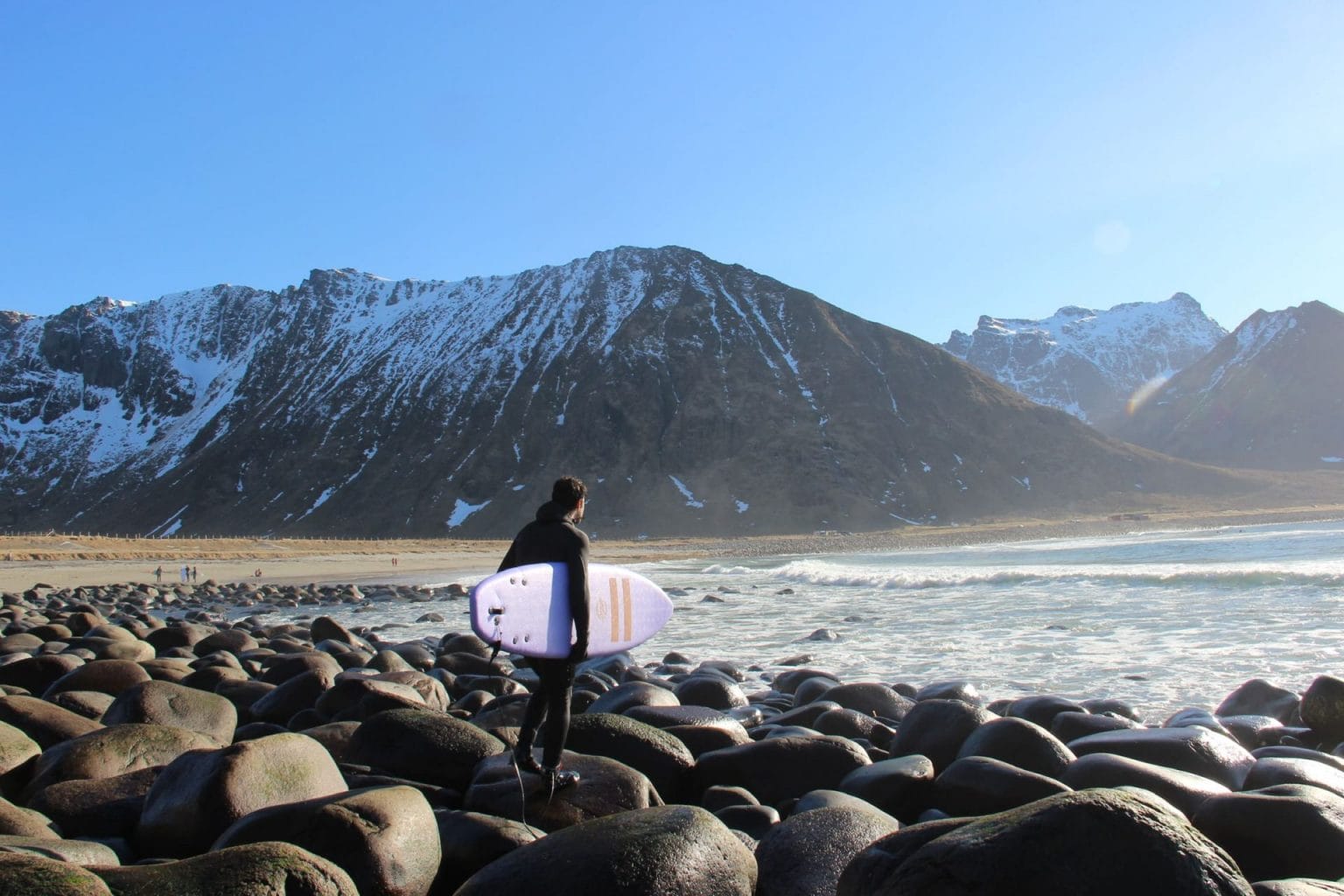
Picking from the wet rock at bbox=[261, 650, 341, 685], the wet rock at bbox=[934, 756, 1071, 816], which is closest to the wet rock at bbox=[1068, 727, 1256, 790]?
the wet rock at bbox=[934, 756, 1071, 816]

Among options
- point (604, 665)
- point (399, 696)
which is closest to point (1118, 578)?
point (604, 665)

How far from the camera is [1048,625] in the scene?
20.2 metres

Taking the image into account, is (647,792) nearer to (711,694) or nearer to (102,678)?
(711,694)

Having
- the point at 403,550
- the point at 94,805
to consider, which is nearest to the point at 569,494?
the point at 94,805

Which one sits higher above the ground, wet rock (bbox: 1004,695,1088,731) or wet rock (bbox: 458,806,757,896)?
wet rock (bbox: 458,806,757,896)

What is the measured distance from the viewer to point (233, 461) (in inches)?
6432

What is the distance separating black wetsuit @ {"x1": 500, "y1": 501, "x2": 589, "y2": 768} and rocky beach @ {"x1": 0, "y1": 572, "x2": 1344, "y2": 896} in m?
0.31

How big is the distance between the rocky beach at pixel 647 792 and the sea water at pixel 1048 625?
345cm

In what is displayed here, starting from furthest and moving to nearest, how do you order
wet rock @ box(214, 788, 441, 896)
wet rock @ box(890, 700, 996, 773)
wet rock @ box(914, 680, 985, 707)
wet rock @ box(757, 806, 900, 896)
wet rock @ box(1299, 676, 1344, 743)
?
wet rock @ box(914, 680, 985, 707)
wet rock @ box(1299, 676, 1344, 743)
wet rock @ box(890, 700, 996, 773)
wet rock @ box(757, 806, 900, 896)
wet rock @ box(214, 788, 441, 896)

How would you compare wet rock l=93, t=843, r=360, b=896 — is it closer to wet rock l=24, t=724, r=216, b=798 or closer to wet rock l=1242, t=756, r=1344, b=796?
wet rock l=24, t=724, r=216, b=798

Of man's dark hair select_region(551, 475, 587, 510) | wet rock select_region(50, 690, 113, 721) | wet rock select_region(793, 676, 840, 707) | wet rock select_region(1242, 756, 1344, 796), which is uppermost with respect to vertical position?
man's dark hair select_region(551, 475, 587, 510)

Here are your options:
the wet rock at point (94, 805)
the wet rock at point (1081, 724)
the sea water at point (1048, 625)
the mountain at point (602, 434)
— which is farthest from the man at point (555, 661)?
the mountain at point (602, 434)

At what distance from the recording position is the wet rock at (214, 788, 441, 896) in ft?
14.4

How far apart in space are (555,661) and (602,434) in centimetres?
13942
